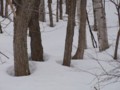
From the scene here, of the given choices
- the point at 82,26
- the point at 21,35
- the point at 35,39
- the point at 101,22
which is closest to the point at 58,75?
the point at 21,35

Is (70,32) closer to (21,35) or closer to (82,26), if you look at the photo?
(82,26)

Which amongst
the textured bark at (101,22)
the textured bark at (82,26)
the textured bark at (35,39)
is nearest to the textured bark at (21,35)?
the textured bark at (35,39)

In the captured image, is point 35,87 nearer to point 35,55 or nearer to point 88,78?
point 88,78

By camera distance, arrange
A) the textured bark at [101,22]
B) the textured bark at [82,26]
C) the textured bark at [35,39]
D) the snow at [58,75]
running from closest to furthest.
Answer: the snow at [58,75] → the textured bark at [35,39] → the textured bark at [82,26] → the textured bark at [101,22]

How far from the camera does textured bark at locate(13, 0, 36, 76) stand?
6492 mm

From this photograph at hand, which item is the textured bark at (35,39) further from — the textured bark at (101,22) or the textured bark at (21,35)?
the textured bark at (101,22)

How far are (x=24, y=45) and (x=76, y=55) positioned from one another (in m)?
2.28

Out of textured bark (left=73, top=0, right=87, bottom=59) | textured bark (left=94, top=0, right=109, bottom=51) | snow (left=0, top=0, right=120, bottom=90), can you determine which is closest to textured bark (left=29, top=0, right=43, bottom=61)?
snow (left=0, top=0, right=120, bottom=90)

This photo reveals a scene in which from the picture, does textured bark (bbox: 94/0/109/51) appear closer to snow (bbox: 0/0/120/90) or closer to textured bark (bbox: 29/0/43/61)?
snow (bbox: 0/0/120/90)

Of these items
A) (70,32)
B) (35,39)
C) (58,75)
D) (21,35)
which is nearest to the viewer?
(21,35)

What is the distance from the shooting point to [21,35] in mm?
6660

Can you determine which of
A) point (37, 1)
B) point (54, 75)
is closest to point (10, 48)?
point (37, 1)

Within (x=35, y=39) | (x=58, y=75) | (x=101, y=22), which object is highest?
(x=101, y=22)

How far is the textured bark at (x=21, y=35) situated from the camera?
6.49 meters
